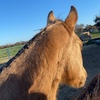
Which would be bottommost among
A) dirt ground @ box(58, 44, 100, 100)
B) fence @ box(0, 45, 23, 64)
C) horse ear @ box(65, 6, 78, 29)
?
dirt ground @ box(58, 44, 100, 100)

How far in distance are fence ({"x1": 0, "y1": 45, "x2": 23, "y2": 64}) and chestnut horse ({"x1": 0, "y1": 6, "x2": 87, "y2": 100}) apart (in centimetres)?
1562

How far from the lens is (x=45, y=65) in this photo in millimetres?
2574

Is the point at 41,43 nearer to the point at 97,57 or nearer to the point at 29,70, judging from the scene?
the point at 29,70

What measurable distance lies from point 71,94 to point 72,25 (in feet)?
17.7

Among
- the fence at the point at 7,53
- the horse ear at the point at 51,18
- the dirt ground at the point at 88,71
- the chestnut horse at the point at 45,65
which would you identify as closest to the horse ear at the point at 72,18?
the chestnut horse at the point at 45,65

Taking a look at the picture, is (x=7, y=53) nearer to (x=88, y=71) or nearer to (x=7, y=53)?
(x=7, y=53)

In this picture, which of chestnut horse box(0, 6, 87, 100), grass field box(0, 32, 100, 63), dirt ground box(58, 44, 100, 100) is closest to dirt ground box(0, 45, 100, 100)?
dirt ground box(58, 44, 100, 100)

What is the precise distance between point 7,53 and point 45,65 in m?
17.8

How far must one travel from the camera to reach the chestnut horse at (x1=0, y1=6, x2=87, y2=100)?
7.92 ft

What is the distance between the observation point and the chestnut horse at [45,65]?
95.0 inches

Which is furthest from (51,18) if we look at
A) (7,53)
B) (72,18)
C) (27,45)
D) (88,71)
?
(7,53)

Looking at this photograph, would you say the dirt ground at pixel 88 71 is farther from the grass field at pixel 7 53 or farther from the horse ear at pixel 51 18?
the grass field at pixel 7 53

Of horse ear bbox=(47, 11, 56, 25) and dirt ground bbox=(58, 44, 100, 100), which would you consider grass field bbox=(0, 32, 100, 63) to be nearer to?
dirt ground bbox=(58, 44, 100, 100)

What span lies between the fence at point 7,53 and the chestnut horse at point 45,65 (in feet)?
51.2
